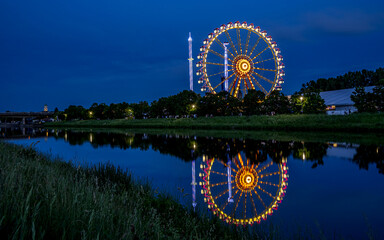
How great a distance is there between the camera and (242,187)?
12547mm

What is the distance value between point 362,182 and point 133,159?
616 inches

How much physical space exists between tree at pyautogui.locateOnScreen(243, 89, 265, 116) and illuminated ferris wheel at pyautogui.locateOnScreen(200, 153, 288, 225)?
4478cm

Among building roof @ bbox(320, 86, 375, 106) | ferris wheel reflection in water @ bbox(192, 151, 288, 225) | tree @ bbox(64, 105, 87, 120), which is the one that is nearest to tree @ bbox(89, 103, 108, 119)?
tree @ bbox(64, 105, 87, 120)

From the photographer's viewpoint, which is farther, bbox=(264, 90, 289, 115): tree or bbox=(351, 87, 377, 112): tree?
bbox=(264, 90, 289, 115): tree

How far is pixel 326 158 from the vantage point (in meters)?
20.3

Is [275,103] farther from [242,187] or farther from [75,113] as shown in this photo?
[75,113]

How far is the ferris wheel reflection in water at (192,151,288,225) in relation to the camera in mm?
8750

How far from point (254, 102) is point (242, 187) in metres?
53.1

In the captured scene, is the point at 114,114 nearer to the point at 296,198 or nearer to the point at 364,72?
the point at 364,72

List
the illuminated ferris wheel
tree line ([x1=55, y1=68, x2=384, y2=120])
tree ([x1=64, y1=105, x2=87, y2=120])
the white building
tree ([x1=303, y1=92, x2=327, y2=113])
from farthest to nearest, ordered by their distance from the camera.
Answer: tree ([x1=64, y1=105, x2=87, y2=120]) < the white building < tree ([x1=303, y1=92, x2=327, y2=113]) < tree line ([x1=55, y1=68, x2=384, y2=120]) < the illuminated ferris wheel

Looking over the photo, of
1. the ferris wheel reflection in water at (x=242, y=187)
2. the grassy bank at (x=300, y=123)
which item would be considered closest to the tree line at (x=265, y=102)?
the grassy bank at (x=300, y=123)

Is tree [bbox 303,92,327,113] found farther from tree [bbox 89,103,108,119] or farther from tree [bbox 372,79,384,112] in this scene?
tree [bbox 89,103,108,119]

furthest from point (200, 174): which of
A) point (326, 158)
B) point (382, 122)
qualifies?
point (382, 122)

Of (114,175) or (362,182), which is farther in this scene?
A: (362,182)
